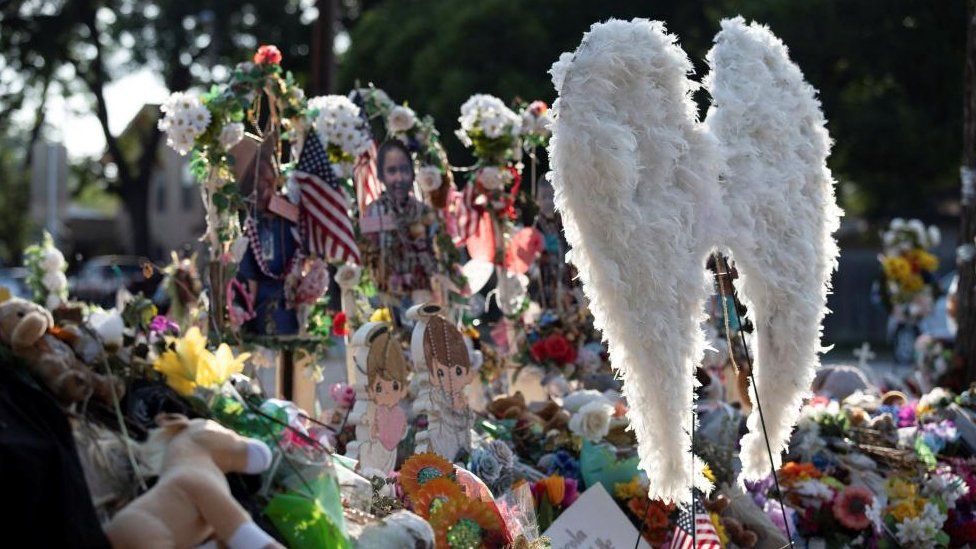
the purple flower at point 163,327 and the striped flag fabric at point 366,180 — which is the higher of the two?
the striped flag fabric at point 366,180

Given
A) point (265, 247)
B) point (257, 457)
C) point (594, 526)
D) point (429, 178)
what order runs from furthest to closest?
point (429, 178), point (265, 247), point (594, 526), point (257, 457)

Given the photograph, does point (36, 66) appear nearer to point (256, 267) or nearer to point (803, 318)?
point (256, 267)

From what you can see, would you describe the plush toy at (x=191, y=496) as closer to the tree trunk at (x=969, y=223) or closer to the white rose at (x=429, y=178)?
the white rose at (x=429, y=178)

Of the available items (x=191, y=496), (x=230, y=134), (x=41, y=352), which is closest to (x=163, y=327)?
(x=230, y=134)

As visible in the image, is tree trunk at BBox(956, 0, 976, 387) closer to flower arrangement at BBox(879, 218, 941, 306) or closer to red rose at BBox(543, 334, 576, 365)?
red rose at BBox(543, 334, 576, 365)

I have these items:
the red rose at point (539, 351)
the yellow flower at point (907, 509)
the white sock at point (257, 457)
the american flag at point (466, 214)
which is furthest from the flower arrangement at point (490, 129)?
the white sock at point (257, 457)

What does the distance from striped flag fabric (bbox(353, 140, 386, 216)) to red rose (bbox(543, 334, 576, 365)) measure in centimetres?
141

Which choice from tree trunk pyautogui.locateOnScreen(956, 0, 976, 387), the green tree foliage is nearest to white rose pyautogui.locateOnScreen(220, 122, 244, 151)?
tree trunk pyautogui.locateOnScreen(956, 0, 976, 387)

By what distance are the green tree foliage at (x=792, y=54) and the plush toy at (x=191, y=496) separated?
15493 mm

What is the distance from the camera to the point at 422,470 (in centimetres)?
441

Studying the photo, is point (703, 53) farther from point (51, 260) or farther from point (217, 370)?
point (217, 370)

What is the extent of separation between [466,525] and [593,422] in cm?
189

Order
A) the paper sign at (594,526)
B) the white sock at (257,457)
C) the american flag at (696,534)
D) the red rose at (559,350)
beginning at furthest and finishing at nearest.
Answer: the red rose at (559,350) < the paper sign at (594,526) < the american flag at (696,534) < the white sock at (257,457)

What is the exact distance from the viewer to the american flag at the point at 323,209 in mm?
7016
